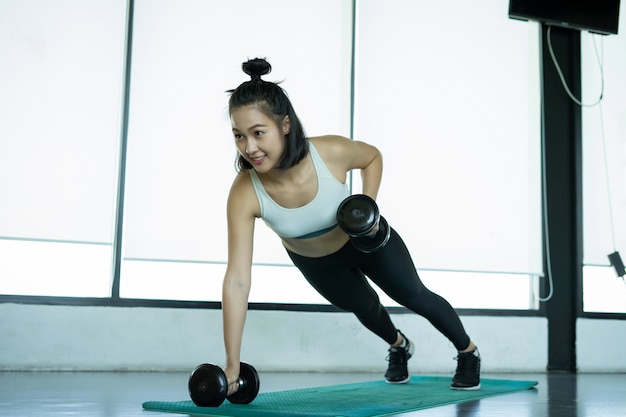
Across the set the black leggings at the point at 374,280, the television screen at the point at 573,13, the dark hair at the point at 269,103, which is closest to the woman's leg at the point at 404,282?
the black leggings at the point at 374,280

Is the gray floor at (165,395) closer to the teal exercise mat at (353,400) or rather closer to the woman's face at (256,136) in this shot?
the teal exercise mat at (353,400)

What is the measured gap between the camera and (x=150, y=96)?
3.86 metres

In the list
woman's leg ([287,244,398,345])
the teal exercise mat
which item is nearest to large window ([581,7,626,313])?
the teal exercise mat

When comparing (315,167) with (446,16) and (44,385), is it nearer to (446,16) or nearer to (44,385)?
(44,385)

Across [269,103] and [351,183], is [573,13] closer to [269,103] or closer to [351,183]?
[351,183]

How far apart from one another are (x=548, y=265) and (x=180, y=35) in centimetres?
251

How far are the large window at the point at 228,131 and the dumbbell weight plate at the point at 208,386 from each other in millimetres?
1753

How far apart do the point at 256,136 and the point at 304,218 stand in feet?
1.27

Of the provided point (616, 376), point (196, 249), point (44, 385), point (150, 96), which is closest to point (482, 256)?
point (616, 376)

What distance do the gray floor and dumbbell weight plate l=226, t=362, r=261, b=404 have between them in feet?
0.84

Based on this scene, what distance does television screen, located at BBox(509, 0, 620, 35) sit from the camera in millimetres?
4559

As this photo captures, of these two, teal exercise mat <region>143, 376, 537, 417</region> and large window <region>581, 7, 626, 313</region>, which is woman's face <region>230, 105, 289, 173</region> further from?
large window <region>581, 7, 626, 313</region>

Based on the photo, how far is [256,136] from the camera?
223 cm

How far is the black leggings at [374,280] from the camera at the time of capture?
2650mm
